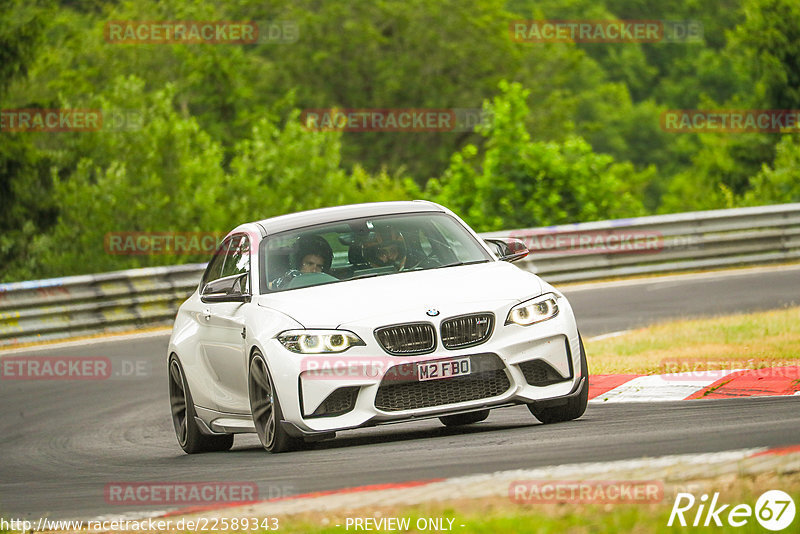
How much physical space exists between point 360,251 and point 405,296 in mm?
1007

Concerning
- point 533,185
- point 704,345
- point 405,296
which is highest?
point 405,296

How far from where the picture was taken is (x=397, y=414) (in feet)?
27.1

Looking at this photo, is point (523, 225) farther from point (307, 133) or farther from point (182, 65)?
point (182, 65)

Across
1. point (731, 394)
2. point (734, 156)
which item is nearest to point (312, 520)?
point (731, 394)

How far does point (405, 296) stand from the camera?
334 inches

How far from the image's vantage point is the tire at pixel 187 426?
33.5ft

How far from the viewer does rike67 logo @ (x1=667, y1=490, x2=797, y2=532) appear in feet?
15.7

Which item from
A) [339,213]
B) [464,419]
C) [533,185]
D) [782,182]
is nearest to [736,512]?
[464,419]

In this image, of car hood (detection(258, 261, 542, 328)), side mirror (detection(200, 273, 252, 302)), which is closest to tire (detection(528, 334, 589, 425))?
car hood (detection(258, 261, 542, 328))

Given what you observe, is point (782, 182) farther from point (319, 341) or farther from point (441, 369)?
point (319, 341)

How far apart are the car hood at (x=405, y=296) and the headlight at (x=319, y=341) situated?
1.9 inches

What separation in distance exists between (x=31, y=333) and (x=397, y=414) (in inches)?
517

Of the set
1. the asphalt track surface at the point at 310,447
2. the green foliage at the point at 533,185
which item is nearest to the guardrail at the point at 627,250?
the green foliage at the point at 533,185

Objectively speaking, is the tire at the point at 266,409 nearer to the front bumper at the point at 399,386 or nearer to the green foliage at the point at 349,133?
the front bumper at the point at 399,386
